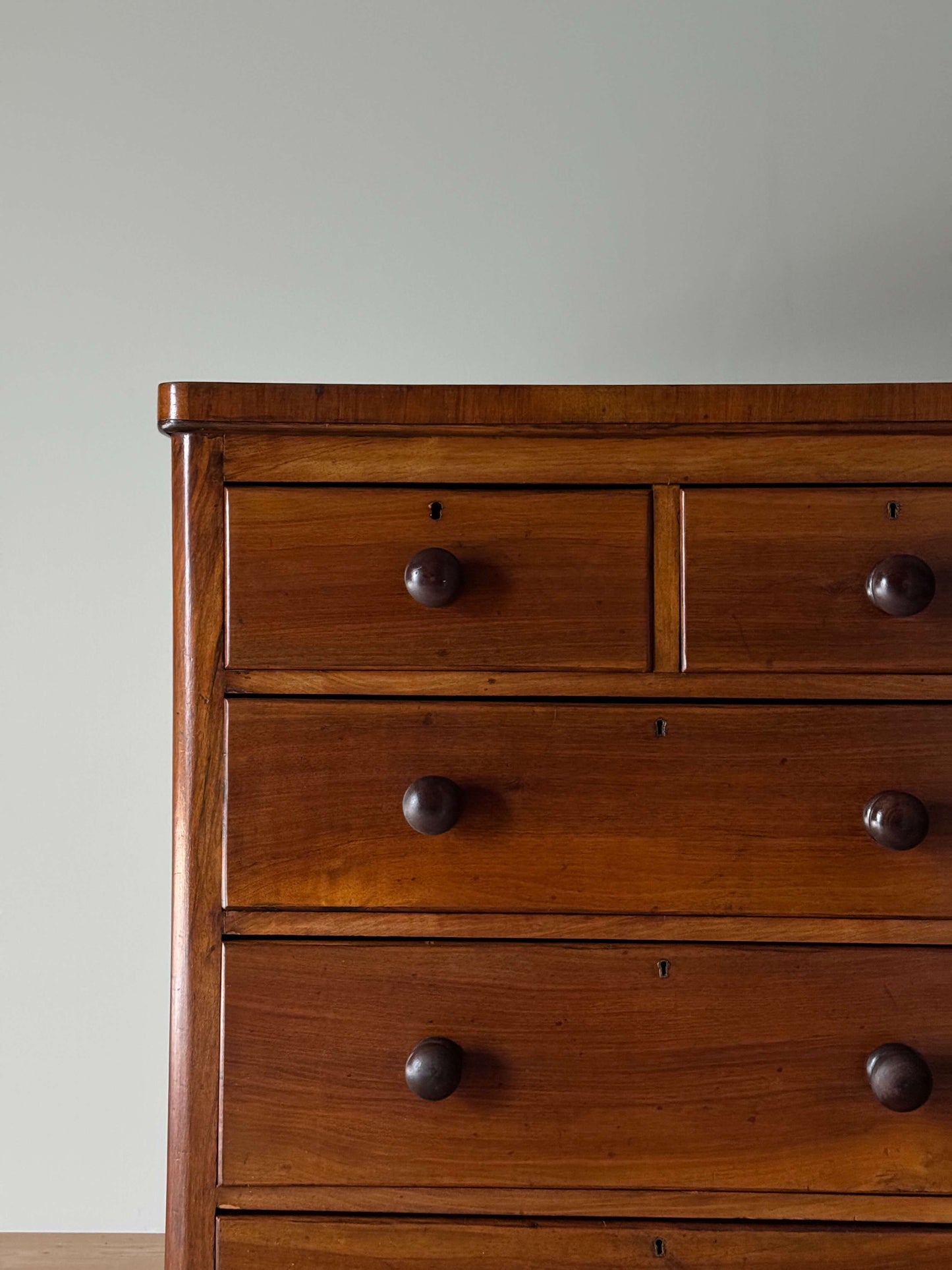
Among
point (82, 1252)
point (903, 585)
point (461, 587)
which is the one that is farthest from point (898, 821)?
point (82, 1252)

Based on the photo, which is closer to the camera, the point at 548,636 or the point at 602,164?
the point at 548,636

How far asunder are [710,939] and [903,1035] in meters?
0.17

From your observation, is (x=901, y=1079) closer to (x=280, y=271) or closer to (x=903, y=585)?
(x=903, y=585)

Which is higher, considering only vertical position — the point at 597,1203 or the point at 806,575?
the point at 806,575

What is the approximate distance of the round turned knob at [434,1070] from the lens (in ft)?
2.98

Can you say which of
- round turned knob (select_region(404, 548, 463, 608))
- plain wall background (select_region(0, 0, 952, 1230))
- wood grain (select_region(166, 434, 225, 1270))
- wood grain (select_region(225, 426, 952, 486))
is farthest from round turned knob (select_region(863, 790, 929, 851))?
plain wall background (select_region(0, 0, 952, 1230))

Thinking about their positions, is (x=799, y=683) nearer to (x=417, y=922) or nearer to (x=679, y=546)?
(x=679, y=546)

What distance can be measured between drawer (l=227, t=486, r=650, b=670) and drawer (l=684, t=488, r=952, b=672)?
0.17 ft

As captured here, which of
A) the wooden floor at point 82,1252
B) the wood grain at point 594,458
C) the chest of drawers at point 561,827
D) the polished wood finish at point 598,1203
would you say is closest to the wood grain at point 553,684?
the chest of drawers at point 561,827

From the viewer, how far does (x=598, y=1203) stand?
93 centimetres

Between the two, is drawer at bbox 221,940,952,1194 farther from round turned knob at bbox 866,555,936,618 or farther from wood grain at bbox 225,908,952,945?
round turned knob at bbox 866,555,936,618

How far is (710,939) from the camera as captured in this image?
94cm

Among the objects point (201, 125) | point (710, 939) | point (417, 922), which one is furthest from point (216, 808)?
point (201, 125)

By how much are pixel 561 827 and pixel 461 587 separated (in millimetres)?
212
